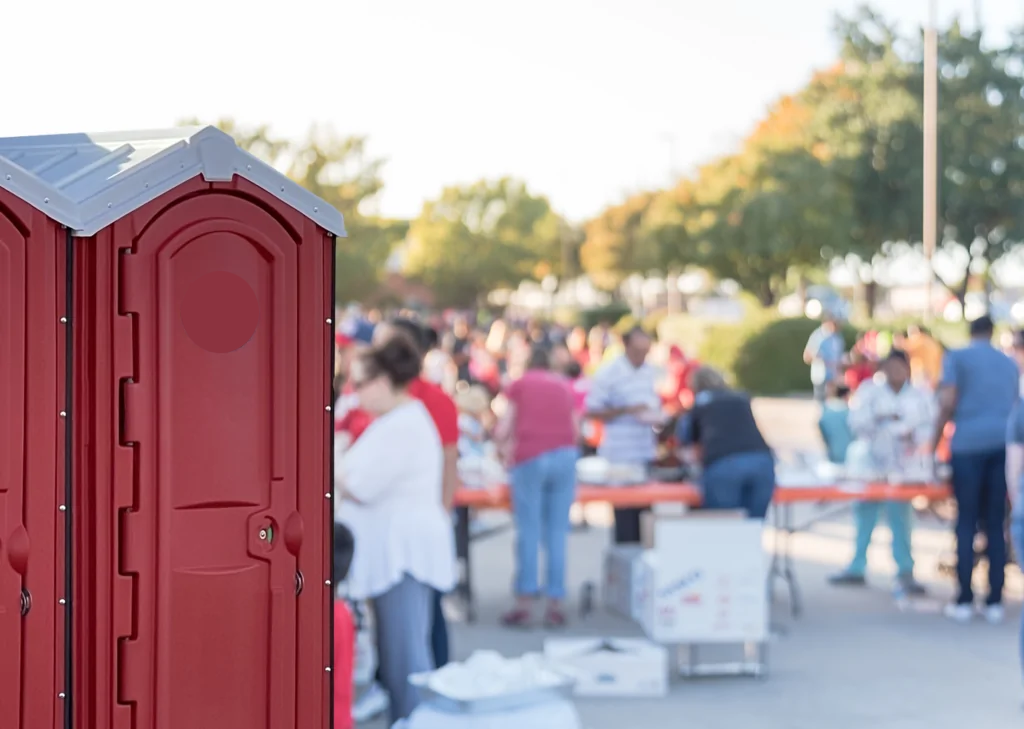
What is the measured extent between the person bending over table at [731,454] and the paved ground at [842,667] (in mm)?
951

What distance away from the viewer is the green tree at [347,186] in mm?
44844

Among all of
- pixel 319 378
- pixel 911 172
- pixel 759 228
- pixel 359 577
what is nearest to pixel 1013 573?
pixel 359 577

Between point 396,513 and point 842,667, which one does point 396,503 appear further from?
point 842,667

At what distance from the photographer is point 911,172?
4459 cm

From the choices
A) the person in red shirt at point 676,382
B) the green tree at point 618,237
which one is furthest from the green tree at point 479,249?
the person in red shirt at point 676,382

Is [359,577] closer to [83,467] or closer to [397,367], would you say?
[397,367]

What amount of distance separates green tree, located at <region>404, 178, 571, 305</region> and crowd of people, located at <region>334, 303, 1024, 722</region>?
79.3 metres

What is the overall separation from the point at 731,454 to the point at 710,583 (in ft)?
3.30

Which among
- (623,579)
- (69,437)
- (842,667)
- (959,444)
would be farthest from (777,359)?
(69,437)

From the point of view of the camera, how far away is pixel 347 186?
4734 centimetres

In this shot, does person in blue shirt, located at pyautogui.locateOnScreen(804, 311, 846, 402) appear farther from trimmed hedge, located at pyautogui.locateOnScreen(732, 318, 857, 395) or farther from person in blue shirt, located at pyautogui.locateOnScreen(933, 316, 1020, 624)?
trimmed hedge, located at pyautogui.locateOnScreen(732, 318, 857, 395)

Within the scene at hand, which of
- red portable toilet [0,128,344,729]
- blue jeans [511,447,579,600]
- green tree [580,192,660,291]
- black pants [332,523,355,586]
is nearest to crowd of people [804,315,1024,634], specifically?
blue jeans [511,447,579,600]

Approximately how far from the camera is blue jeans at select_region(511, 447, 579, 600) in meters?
8.84

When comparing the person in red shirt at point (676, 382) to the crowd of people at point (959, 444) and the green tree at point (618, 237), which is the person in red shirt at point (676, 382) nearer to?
the crowd of people at point (959, 444)
